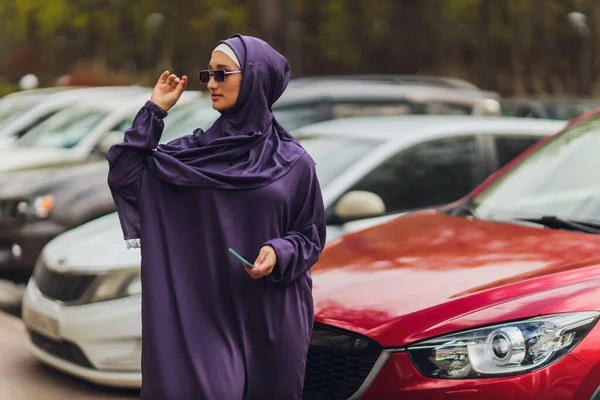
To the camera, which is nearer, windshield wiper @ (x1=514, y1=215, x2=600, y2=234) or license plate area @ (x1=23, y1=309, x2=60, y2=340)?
windshield wiper @ (x1=514, y1=215, x2=600, y2=234)

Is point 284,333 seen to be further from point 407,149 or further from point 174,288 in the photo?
point 407,149

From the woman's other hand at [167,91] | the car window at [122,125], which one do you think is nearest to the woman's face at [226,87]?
the woman's other hand at [167,91]

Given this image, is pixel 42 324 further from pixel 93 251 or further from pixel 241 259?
pixel 241 259

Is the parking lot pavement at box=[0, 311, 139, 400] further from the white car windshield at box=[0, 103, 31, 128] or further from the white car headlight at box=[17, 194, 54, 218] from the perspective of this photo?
the white car windshield at box=[0, 103, 31, 128]

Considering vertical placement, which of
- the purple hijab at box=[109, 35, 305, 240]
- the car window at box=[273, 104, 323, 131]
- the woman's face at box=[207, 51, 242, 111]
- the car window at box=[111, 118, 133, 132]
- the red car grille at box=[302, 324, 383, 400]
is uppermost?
the woman's face at box=[207, 51, 242, 111]

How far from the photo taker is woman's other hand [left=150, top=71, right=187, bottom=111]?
10.4ft

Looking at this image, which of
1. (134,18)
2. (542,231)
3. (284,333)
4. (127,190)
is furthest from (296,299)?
(134,18)

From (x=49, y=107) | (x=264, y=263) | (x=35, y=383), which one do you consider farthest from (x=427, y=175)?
(x=49, y=107)

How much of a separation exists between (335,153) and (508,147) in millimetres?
1199

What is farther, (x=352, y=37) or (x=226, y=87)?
(x=352, y=37)

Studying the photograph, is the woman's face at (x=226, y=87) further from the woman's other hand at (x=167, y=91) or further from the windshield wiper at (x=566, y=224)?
the windshield wiper at (x=566, y=224)

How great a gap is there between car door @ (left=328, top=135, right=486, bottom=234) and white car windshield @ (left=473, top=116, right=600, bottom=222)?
868mm

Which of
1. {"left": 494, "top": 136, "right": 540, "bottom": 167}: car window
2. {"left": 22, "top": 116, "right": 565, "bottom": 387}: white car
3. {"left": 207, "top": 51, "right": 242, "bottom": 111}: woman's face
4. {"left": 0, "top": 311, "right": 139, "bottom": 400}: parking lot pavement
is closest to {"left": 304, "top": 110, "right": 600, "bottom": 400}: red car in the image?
{"left": 207, "top": 51, "right": 242, "bottom": 111}: woman's face

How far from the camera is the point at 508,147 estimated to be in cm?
636
